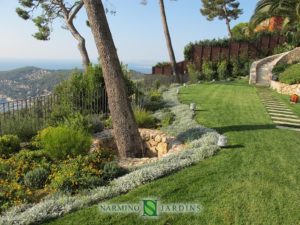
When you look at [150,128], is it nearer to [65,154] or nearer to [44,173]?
[65,154]

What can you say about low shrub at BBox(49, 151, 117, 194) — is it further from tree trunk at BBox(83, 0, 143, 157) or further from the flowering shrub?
tree trunk at BBox(83, 0, 143, 157)

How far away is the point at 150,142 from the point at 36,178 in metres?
3.30

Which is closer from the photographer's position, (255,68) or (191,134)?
(191,134)

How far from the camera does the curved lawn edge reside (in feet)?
13.2

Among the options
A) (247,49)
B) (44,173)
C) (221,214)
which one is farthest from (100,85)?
(247,49)

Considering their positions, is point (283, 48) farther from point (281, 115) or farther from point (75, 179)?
point (75, 179)

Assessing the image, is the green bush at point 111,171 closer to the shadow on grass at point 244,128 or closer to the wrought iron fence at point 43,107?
the shadow on grass at point 244,128

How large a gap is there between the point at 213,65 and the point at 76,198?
21224mm

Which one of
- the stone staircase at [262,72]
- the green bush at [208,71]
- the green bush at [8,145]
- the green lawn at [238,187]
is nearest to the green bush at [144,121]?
the green lawn at [238,187]

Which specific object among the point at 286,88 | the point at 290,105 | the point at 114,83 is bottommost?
the point at 290,105

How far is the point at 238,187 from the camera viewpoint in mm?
4754

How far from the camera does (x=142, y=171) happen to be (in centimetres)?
520

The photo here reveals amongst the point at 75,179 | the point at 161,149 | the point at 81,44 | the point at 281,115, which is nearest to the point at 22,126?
the point at 161,149

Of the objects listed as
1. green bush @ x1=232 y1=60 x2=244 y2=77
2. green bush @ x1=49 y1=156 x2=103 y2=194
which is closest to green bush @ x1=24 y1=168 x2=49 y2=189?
green bush @ x1=49 y1=156 x2=103 y2=194
